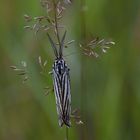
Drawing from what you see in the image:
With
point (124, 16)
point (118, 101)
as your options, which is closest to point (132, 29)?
point (124, 16)

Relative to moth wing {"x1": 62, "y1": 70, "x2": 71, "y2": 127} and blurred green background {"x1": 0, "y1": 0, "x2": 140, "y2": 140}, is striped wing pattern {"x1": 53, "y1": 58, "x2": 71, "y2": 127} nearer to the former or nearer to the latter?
moth wing {"x1": 62, "y1": 70, "x2": 71, "y2": 127}

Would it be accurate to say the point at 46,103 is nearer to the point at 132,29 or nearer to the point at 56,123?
the point at 56,123

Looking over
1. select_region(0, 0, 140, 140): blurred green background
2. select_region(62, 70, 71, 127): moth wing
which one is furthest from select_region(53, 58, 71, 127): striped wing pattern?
select_region(0, 0, 140, 140): blurred green background

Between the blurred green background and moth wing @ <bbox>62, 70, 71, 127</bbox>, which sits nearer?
moth wing @ <bbox>62, 70, 71, 127</bbox>

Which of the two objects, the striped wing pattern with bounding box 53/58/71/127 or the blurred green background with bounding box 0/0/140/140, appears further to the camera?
the blurred green background with bounding box 0/0/140/140

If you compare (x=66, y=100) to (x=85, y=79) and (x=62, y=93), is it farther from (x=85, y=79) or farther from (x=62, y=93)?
(x=85, y=79)

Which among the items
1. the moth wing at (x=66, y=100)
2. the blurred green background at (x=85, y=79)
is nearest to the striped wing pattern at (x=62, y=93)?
the moth wing at (x=66, y=100)
